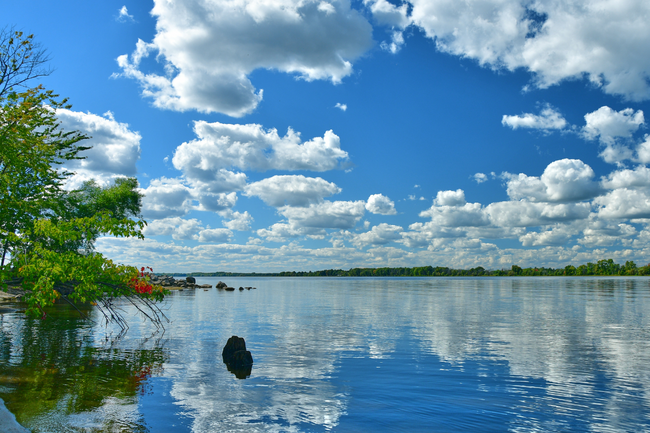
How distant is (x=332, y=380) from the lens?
621 inches

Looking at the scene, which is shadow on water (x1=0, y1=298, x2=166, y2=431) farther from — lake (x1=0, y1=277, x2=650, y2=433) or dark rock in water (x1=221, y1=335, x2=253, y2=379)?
dark rock in water (x1=221, y1=335, x2=253, y2=379)

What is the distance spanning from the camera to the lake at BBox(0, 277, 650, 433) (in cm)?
1145

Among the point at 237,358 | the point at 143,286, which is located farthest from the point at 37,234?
the point at 237,358

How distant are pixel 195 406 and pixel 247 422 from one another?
2.25m

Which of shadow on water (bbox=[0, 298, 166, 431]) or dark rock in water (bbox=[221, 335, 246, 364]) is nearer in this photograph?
shadow on water (bbox=[0, 298, 166, 431])

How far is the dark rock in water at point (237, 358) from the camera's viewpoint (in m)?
17.4

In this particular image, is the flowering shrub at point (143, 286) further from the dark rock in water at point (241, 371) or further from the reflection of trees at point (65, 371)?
the dark rock in water at point (241, 371)

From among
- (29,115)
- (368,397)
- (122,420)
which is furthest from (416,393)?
(29,115)

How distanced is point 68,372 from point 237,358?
6.41 meters

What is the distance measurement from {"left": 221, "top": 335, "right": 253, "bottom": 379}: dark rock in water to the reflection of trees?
2873 millimetres

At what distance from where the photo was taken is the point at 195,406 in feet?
41.1

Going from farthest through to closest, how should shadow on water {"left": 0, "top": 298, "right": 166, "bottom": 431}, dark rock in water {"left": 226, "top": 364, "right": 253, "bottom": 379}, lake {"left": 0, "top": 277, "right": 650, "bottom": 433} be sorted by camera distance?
dark rock in water {"left": 226, "top": 364, "right": 253, "bottom": 379} → shadow on water {"left": 0, "top": 298, "right": 166, "bottom": 431} → lake {"left": 0, "top": 277, "right": 650, "bottom": 433}

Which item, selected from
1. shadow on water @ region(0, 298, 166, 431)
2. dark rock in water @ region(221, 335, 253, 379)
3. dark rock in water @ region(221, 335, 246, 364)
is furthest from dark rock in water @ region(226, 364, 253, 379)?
shadow on water @ region(0, 298, 166, 431)

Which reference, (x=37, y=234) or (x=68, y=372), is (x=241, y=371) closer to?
(x=68, y=372)
